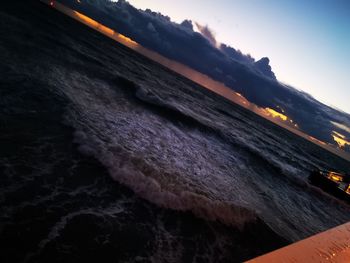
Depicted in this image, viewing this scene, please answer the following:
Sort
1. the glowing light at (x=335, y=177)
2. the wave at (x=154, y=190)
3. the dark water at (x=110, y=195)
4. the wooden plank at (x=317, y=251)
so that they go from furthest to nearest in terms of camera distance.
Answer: the glowing light at (x=335, y=177), the wave at (x=154, y=190), the dark water at (x=110, y=195), the wooden plank at (x=317, y=251)

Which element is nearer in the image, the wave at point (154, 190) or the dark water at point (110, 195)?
the dark water at point (110, 195)

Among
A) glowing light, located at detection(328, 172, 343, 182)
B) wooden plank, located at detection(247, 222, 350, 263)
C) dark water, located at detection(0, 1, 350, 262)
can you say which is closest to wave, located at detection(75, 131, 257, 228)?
dark water, located at detection(0, 1, 350, 262)

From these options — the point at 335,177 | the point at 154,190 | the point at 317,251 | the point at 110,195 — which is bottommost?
the point at 110,195

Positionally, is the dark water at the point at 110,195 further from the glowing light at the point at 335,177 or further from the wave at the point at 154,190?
the glowing light at the point at 335,177

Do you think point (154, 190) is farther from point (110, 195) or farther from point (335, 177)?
point (335, 177)

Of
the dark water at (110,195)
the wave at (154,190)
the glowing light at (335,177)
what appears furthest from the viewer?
the glowing light at (335,177)

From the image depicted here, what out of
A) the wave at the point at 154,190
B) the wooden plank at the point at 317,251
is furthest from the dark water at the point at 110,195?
the wooden plank at the point at 317,251

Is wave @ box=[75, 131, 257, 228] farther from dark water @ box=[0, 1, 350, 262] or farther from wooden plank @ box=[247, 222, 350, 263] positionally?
wooden plank @ box=[247, 222, 350, 263]

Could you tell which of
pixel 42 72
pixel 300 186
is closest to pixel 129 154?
pixel 42 72

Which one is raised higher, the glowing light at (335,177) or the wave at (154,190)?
the glowing light at (335,177)

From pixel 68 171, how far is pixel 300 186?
19824 millimetres

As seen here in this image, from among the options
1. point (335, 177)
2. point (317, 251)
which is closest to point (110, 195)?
point (317, 251)

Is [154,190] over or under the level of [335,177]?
under

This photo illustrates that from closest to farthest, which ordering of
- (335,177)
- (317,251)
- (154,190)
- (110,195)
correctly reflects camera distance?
(317,251)
(110,195)
(154,190)
(335,177)
